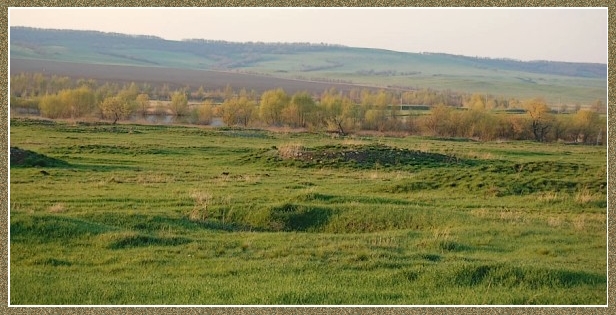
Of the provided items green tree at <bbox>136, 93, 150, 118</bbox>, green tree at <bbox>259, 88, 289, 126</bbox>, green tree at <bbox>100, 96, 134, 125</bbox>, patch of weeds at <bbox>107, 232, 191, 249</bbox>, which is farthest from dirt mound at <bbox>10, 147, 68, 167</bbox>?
green tree at <bbox>259, 88, 289, 126</bbox>

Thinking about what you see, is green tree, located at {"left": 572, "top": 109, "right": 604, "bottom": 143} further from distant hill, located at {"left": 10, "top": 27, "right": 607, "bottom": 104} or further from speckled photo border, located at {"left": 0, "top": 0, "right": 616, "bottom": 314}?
speckled photo border, located at {"left": 0, "top": 0, "right": 616, "bottom": 314}

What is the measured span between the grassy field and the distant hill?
2373 mm

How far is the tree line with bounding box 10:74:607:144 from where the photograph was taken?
64.7 feet

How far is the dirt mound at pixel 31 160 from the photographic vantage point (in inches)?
549

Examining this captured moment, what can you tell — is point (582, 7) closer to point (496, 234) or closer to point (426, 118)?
point (496, 234)

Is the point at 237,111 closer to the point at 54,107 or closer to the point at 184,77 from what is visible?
the point at 184,77

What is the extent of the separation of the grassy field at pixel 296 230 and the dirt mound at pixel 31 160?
0.27ft

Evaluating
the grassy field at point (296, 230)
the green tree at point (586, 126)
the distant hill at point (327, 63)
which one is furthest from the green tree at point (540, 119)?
the green tree at point (586, 126)

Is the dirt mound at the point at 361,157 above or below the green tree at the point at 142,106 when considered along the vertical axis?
below

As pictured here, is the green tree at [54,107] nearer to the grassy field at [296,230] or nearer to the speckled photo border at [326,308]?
the grassy field at [296,230]

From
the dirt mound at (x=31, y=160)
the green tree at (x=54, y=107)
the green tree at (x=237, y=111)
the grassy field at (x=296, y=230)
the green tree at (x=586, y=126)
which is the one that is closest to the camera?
the grassy field at (x=296, y=230)

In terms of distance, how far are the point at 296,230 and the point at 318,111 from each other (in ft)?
85.5

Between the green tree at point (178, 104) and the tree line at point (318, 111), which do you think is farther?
the green tree at point (178, 104)

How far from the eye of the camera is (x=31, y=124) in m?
16.8
